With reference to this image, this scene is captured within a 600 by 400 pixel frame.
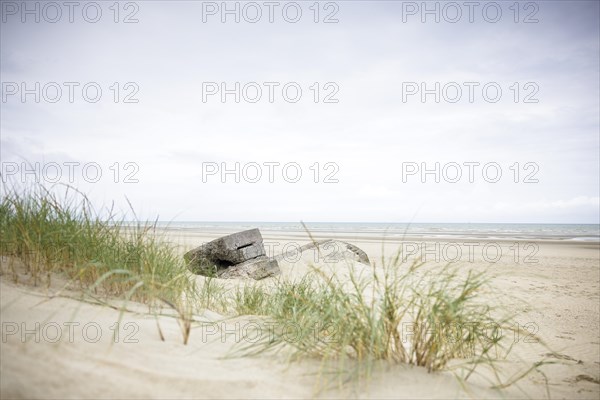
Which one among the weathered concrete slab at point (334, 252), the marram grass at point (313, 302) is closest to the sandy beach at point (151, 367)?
the marram grass at point (313, 302)

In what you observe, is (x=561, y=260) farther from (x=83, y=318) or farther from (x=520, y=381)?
(x=83, y=318)

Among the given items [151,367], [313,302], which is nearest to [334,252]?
[313,302]

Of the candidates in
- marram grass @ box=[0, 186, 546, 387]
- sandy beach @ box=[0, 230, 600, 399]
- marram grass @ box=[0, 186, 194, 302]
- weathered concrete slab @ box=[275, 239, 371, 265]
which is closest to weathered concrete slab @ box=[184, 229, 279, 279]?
weathered concrete slab @ box=[275, 239, 371, 265]

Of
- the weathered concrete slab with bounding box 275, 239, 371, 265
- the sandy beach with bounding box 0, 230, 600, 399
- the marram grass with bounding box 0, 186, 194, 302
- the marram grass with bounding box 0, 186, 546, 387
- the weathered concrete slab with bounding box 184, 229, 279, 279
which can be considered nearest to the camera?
the sandy beach with bounding box 0, 230, 600, 399

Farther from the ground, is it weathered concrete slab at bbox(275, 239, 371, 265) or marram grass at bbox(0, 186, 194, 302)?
marram grass at bbox(0, 186, 194, 302)

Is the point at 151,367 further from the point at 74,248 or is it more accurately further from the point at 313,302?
the point at 74,248

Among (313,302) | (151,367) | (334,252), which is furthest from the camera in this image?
(334,252)

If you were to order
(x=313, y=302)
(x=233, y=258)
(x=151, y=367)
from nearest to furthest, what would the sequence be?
(x=151, y=367) < (x=313, y=302) < (x=233, y=258)

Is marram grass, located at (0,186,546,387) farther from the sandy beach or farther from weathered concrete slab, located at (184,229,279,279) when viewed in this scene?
weathered concrete slab, located at (184,229,279,279)

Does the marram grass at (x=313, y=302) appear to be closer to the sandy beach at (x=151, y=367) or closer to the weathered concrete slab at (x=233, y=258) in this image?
the sandy beach at (x=151, y=367)

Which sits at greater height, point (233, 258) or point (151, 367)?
point (151, 367)

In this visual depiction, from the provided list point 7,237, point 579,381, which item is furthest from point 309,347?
point 7,237

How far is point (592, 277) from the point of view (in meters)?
9.22

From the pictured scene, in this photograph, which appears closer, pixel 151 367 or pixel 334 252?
pixel 151 367
